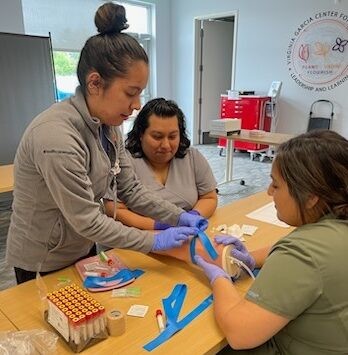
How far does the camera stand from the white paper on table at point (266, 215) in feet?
5.36

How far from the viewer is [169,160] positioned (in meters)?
1.81

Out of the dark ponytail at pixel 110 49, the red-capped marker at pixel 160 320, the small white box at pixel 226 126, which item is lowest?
the small white box at pixel 226 126

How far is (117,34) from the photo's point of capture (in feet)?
3.46

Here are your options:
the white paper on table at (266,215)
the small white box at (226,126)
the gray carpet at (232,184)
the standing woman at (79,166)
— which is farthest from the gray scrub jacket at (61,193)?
the small white box at (226,126)

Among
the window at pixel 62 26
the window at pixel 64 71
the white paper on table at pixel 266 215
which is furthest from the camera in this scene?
the window at pixel 64 71

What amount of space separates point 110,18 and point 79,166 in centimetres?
44

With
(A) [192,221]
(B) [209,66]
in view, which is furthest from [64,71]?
(A) [192,221]

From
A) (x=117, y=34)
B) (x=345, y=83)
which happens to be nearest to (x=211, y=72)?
(x=345, y=83)

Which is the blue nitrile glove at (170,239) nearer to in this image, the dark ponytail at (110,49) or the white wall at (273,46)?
the dark ponytail at (110,49)

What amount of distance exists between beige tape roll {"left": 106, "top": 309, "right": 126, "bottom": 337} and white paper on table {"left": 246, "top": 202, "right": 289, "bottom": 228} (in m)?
0.92

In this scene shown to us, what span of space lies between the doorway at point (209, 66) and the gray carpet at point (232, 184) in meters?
0.72

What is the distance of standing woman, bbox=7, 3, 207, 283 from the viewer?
99cm

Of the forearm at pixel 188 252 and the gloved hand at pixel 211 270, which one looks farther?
the forearm at pixel 188 252

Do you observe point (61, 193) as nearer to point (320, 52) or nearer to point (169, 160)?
point (169, 160)
